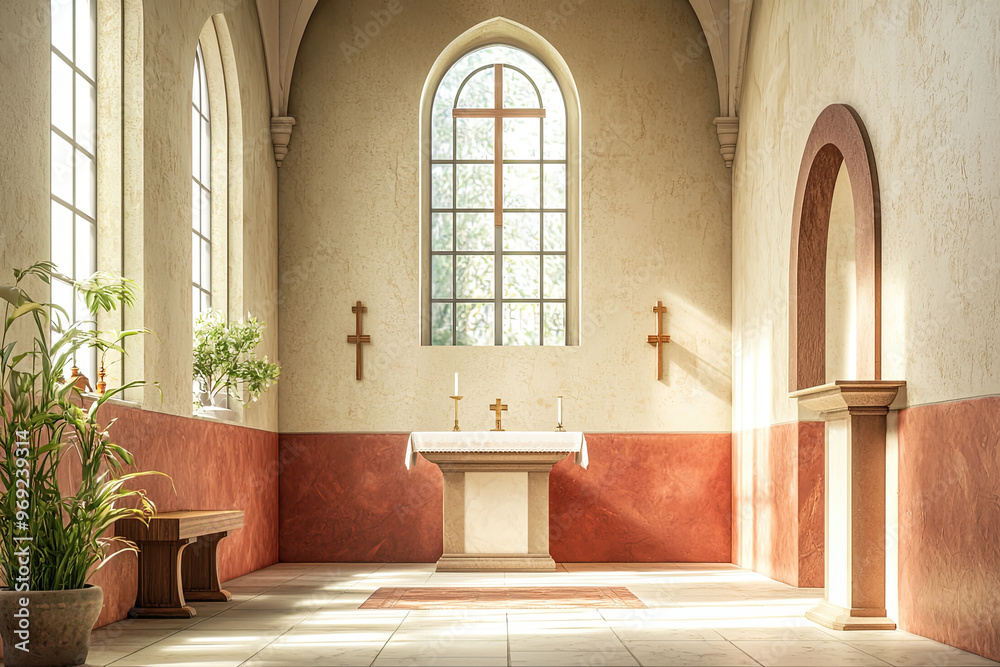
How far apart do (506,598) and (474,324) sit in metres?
3.77

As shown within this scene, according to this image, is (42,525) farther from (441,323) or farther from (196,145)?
(441,323)

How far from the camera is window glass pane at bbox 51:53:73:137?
562 centimetres

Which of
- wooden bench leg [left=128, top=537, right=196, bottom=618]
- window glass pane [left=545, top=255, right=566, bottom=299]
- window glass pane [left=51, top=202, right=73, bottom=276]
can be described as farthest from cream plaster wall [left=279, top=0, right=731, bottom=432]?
window glass pane [left=51, top=202, right=73, bottom=276]

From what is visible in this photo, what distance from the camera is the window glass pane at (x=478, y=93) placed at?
10031 mm

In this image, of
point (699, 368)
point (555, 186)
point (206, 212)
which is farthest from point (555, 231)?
point (206, 212)

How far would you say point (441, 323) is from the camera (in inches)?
388

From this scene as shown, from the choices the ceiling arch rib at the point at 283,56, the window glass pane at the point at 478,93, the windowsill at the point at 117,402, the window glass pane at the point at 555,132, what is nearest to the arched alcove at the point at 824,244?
the window glass pane at the point at 555,132

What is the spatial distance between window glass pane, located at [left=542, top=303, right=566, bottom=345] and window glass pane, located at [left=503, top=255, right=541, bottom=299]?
0.19 meters

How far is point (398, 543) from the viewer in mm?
9438

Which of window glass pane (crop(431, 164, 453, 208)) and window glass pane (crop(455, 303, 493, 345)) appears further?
window glass pane (crop(431, 164, 453, 208))

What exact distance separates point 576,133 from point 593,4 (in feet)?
3.94

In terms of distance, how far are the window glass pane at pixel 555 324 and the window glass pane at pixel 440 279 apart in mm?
943

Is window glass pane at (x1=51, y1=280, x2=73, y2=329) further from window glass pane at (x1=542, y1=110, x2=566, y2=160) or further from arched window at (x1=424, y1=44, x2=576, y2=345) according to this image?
window glass pane at (x1=542, y1=110, x2=566, y2=160)

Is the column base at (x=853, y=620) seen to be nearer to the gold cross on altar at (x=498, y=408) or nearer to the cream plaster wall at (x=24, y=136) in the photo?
the gold cross on altar at (x=498, y=408)
